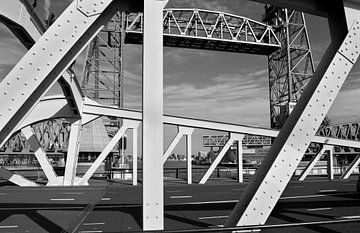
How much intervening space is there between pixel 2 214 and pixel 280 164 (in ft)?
32.3

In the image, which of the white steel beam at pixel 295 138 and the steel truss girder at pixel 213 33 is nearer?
the white steel beam at pixel 295 138

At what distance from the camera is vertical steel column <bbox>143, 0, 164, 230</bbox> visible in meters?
3.62

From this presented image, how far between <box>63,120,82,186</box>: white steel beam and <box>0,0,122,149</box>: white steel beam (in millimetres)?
17603

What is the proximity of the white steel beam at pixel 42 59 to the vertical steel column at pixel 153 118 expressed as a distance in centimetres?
63

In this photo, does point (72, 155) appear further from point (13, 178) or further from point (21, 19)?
point (21, 19)

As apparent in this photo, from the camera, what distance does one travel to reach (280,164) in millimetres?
3701

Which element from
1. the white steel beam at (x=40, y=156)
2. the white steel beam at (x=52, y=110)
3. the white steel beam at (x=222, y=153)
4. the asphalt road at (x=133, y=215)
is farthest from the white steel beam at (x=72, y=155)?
the white steel beam at (x=222, y=153)

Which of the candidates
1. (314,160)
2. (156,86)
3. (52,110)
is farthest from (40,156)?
(314,160)

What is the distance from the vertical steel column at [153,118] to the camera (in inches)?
142

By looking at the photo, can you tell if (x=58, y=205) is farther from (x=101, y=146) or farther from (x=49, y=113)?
(x=101, y=146)

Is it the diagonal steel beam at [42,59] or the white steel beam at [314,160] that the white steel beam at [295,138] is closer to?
the diagonal steel beam at [42,59]

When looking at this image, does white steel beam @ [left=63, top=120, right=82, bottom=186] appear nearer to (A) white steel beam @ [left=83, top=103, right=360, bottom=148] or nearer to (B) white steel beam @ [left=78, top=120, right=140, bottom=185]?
(B) white steel beam @ [left=78, top=120, right=140, bottom=185]

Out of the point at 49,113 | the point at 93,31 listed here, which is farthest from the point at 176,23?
the point at 93,31

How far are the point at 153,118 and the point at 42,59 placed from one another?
1.49 metres
